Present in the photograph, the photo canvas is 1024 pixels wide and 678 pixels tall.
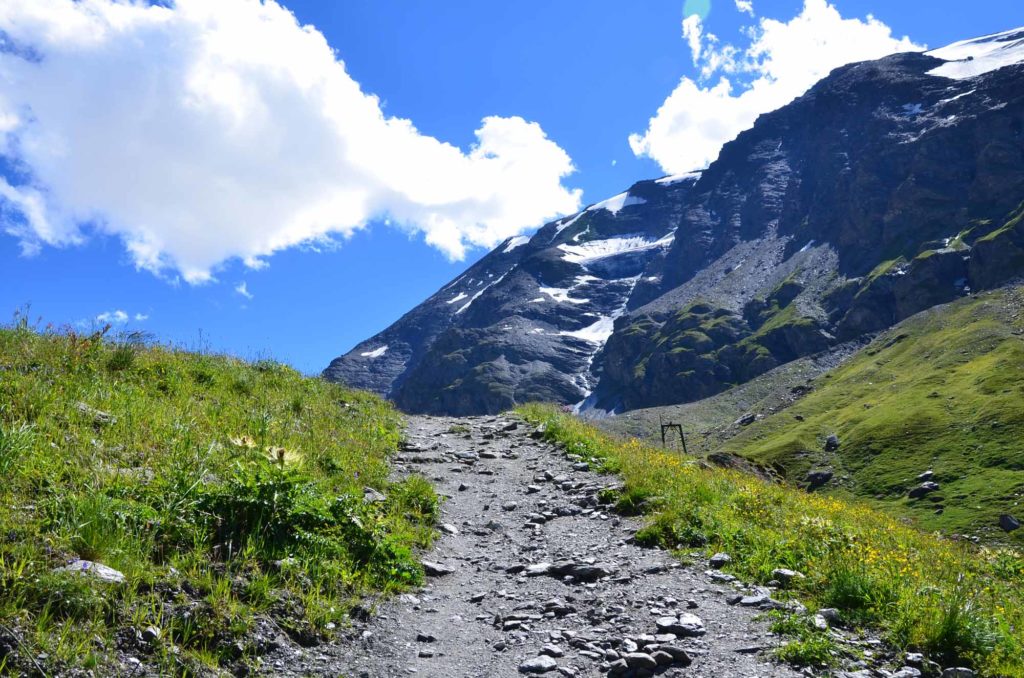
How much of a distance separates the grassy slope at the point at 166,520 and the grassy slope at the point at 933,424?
8366 cm

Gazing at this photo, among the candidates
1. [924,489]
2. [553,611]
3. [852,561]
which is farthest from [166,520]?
[924,489]

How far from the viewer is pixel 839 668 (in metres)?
5.80

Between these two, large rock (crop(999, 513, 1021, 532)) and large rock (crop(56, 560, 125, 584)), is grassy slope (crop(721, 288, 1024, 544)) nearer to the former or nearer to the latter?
large rock (crop(999, 513, 1021, 532))

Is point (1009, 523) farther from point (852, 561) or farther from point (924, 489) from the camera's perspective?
A: point (852, 561)

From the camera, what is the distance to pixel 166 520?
640 centimetres

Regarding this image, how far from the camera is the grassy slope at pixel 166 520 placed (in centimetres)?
495

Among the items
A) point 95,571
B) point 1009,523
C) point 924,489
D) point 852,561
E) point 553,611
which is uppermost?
point 95,571

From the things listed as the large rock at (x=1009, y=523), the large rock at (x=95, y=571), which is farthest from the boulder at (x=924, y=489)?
the large rock at (x=95, y=571)

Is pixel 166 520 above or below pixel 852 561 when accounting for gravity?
→ above

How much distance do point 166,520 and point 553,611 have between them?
14.1 feet

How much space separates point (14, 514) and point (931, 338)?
22365 cm

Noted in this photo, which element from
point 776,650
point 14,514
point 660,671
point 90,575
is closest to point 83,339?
point 14,514

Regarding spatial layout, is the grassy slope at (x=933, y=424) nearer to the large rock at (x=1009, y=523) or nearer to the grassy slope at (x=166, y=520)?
the large rock at (x=1009, y=523)

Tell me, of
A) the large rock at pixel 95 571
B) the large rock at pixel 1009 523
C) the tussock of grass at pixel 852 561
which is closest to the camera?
the large rock at pixel 95 571
